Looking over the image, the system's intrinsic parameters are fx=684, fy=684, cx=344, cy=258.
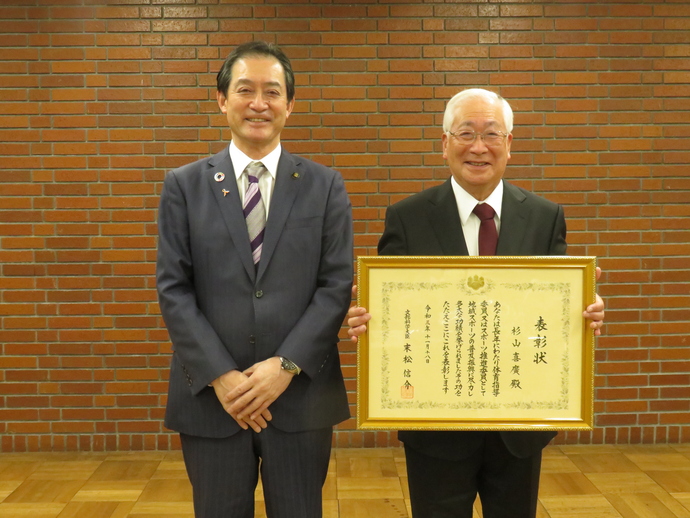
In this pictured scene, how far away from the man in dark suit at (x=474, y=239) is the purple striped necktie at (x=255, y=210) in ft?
1.09

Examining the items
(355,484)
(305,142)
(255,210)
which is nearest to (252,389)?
(255,210)

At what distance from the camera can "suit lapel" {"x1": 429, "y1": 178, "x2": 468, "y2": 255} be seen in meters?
1.97

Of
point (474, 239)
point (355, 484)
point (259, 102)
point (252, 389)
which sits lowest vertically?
point (355, 484)

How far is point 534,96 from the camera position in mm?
4152

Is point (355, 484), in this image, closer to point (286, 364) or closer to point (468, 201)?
point (286, 364)

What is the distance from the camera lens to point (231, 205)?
1.92 m

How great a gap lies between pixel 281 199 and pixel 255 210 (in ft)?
0.28

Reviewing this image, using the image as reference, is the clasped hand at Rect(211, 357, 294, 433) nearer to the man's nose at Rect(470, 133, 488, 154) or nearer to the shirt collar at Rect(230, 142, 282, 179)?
the shirt collar at Rect(230, 142, 282, 179)

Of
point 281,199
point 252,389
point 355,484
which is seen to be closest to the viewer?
point 252,389

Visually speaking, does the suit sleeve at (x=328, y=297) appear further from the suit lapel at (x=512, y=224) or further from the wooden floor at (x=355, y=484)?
the wooden floor at (x=355, y=484)

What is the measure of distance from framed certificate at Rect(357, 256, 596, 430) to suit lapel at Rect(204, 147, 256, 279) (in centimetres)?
33

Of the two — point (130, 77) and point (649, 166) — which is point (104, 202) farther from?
point (649, 166)

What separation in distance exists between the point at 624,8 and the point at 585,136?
79 centimetres

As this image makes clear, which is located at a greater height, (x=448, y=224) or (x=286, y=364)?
(x=448, y=224)
